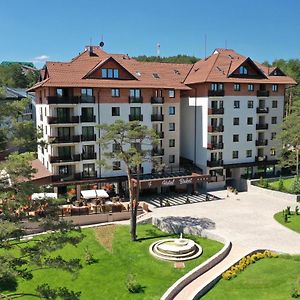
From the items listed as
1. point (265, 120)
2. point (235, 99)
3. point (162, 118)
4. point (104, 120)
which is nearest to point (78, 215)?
point (104, 120)

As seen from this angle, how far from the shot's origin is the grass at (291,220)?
33.9 meters

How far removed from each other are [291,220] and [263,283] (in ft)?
41.9

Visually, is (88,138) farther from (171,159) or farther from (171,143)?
(171,159)

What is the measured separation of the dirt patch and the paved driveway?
537cm

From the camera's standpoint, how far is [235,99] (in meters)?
Result: 48.3

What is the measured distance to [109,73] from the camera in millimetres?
43375

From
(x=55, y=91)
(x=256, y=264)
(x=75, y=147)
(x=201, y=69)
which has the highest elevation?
(x=201, y=69)

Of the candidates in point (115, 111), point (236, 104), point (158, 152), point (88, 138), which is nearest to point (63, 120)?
point (88, 138)

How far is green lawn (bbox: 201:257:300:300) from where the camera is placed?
899 inches

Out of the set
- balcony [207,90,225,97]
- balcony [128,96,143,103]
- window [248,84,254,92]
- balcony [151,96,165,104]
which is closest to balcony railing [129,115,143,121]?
balcony [128,96,143,103]

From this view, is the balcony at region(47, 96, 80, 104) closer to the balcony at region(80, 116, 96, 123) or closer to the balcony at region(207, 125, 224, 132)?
the balcony at region(80, 116, 96, 123)

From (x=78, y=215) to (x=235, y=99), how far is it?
24540mm

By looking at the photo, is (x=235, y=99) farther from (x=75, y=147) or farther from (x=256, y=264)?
(x=256, y=264)

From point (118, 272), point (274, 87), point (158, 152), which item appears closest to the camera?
point (118, 272)
